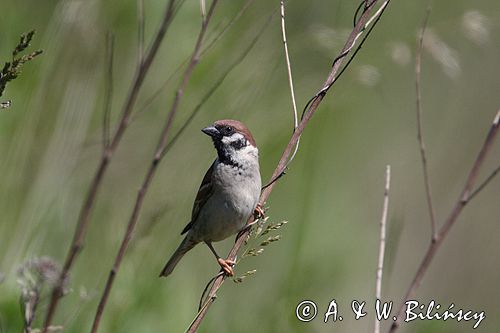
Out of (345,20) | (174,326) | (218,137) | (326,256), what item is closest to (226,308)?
(174,326)

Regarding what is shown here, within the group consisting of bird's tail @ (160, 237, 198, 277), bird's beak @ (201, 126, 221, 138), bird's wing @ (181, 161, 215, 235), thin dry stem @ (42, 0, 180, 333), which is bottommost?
thin dry stem @ (42, 0, 180, 333)

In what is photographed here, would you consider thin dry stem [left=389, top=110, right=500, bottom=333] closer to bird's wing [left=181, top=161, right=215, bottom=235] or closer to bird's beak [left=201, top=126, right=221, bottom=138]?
bird's beak [left=201, top=126, right=221, bottom=138]

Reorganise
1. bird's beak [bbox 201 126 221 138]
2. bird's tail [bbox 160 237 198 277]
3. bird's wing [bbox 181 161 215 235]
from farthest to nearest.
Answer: bird's wing [bbox 181 161 215 235], bird's tail [bbox 160 237 198 277], bird's beak [bbox 201 126 221 138]

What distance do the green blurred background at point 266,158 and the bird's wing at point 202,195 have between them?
0.05m

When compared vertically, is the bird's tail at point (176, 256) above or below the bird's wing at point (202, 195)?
below

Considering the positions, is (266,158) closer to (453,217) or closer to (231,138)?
(231,138)

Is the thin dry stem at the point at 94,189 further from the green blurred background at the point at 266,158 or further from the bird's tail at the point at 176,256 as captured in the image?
the bird's tail at the point at 176,256

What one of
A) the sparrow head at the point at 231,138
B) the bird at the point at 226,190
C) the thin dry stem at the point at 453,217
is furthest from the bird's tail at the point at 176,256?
the thin dry stem at the point at 453,217

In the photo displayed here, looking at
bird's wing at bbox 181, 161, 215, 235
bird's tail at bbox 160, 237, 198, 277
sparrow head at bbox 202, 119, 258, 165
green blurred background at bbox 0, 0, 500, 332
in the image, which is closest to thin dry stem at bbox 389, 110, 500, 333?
green blurred background at bbox 0, 0, 500, 332

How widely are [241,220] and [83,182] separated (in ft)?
3.49

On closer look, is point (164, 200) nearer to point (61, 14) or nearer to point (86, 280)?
point (86, 280)

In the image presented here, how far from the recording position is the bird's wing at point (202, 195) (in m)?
3.47

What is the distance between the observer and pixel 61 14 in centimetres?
369

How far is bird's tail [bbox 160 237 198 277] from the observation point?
334 cm
